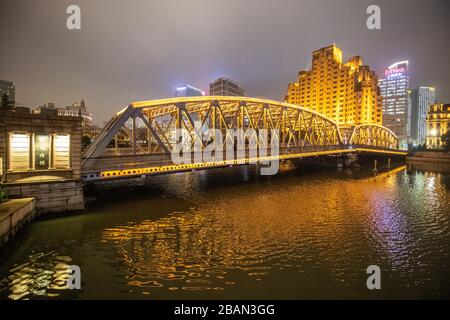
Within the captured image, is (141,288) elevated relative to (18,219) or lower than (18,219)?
lower

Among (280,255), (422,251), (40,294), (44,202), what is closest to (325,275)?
(280,255)

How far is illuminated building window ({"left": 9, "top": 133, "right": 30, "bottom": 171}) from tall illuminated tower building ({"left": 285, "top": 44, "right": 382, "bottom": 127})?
469 feet

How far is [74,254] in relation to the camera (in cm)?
1397

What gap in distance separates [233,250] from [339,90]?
150245mm

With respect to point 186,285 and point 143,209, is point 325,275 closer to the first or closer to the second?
point 186,285

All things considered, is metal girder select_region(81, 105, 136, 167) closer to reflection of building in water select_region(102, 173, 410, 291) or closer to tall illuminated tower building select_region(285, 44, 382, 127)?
reflection of building in water select_region(102, 173, 410, 291)

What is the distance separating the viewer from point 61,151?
68.8ft

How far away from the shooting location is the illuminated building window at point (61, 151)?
20.8m

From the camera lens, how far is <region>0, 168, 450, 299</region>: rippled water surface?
35.7 feet

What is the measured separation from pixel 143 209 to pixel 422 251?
67.5 feet

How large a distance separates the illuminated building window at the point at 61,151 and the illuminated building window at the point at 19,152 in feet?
5.90

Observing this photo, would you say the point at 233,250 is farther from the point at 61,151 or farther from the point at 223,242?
the point at 61,151

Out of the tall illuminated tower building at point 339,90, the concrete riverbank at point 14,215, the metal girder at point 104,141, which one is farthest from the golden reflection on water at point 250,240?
the tall illuminated tower building at point 339,90

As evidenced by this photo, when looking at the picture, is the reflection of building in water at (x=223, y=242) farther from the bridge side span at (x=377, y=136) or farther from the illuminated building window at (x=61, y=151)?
the bridge side span at (x=377, y=136)
